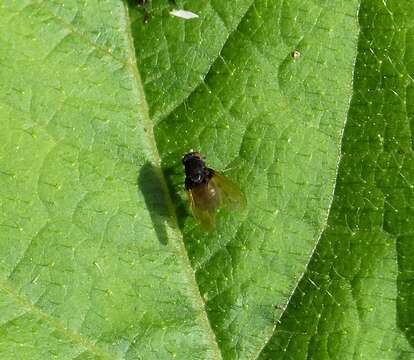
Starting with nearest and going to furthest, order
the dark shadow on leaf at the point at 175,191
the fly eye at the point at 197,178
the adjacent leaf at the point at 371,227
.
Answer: the adjacent leaf at the point at 371,227 < the fly eye at the point at 197,178 < the dark shadow on leaf at the point at 175,191

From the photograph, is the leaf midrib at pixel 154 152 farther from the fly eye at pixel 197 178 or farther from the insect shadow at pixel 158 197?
the fly eye at pixel 197 178

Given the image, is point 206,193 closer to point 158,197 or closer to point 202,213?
point 202,213

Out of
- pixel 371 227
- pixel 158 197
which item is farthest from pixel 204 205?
pixel 371 227

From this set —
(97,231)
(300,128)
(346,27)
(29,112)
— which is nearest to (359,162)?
(300,128)

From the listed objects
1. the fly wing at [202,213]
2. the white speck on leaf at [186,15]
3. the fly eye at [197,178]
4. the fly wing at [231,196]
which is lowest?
the fly wing at [202,213]

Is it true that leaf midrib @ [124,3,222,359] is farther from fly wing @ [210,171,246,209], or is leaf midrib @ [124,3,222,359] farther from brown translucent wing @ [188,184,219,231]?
fly wing @ [210,171,246,209]

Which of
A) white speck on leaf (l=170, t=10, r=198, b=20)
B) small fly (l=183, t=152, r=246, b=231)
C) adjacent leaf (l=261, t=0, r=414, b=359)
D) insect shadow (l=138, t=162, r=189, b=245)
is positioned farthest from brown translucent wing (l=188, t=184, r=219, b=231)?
white speck on leaf (l=170, t=10, r=198, b=20)

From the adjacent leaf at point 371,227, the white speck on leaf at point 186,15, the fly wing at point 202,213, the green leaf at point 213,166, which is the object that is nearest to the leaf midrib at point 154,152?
the green leaf at point 213,166

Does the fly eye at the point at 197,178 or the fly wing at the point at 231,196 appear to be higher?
the fly eye at the point at 197,178
